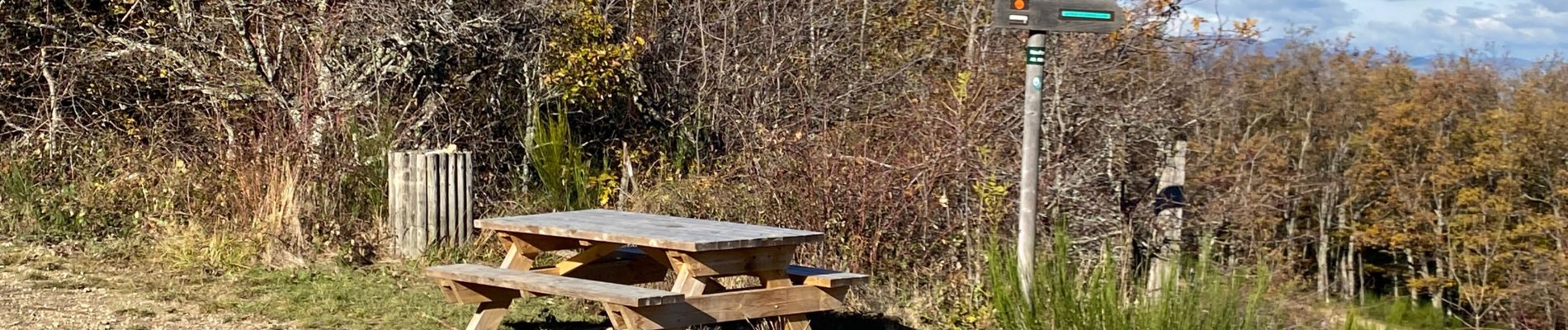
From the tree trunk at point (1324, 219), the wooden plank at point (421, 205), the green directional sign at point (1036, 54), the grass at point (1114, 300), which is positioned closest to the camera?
the grass at point (1114, 300)

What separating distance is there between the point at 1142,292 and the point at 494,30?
6377mm

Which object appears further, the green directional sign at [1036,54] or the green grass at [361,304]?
the green grass at [361,304]

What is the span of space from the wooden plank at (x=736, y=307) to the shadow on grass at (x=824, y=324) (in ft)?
2.04

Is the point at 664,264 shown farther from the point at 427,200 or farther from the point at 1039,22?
the point at 427,200

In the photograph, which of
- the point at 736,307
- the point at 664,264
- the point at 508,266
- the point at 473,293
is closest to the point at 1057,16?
the point at 736,307

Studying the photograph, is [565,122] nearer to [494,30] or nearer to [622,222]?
[494,30]

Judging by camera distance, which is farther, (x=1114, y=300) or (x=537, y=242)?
(x=537, y=242)

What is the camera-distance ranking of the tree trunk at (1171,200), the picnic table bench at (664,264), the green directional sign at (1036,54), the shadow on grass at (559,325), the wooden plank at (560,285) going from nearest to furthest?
the wooden plank at (560,285) < the picnic table bench at (664,264) < the green directional sign at (1036,54) < the shadow on grass at (559,325) < the tree trunk at (1171,200)

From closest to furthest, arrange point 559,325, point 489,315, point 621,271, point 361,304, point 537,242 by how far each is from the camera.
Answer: point 489,315 → point 537,242 → point 621,271 → point 559,325 → point 361,304

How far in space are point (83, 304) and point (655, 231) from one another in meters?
2.73

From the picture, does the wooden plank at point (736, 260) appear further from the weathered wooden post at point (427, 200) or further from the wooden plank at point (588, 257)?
the weathered wooden post at point (427, 200)

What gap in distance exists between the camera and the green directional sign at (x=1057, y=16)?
5406 mm

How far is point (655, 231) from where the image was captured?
5246 millimetres

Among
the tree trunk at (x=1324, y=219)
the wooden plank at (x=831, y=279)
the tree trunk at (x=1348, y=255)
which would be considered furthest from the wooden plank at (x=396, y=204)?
the tree trunk at (x=1324, y=219)
